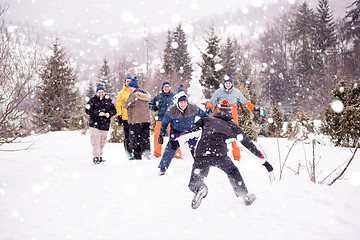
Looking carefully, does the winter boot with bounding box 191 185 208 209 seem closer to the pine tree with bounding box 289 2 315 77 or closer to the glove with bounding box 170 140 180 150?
the glove with bounding box 170 140 180 150

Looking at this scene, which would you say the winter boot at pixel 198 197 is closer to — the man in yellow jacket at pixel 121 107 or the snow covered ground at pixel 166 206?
the snow covered ground at pixel 166 206

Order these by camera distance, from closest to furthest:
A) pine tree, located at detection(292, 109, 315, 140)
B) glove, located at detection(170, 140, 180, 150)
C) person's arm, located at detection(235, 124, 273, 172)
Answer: person's arm, located at detection(235, 124, 273, 172)
glove, located at detection(170, 140, 180, 150)
pine tree, located at detection(292, 109, 315, 140)

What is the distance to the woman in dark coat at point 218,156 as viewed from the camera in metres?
3.36

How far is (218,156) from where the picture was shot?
339 centimetres

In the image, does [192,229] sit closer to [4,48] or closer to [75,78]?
[4,48]

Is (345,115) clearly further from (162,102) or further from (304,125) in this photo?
(162,102)

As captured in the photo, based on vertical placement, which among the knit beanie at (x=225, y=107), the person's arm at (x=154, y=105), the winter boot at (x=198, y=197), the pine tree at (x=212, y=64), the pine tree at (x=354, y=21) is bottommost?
the winter boot at (x=198, y=197)

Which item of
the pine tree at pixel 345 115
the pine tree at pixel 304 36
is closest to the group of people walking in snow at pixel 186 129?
the pine tree at pixel 345 115

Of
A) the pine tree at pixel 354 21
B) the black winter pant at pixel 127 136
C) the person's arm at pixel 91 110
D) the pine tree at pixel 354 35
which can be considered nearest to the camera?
the person's arm at pixel 91 110

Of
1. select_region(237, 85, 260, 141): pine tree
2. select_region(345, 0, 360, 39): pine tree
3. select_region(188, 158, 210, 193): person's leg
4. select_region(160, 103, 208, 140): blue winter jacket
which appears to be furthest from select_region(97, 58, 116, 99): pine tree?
select_region(188, 158, 210, 193): person's leg

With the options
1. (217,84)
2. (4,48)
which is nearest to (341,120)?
(4,48)

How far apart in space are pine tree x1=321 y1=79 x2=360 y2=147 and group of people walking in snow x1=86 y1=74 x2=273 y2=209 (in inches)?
142

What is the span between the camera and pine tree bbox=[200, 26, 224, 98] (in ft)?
79.4

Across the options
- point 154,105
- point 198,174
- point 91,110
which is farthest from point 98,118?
point 198,174
